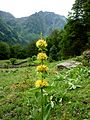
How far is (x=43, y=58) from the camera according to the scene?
6.58 metres

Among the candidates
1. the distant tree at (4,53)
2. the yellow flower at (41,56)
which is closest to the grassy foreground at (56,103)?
the yellow flower at (41,56)

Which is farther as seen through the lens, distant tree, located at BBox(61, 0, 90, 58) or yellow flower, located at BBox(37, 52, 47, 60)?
distant tree, located at BBox(61, 0, 90, 58)

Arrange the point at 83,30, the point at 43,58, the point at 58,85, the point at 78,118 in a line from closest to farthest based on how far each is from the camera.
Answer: the point at 43,58, the point at 78,118, the point at 58,85, the point at 83,30

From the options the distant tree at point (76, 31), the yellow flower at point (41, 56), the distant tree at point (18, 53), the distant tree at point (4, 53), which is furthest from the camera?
the distant tree at point (18, 53)

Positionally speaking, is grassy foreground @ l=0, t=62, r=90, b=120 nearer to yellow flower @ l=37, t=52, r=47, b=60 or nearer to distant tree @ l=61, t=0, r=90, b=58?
yellow flower @ l=37, t=52, r=47, b=60

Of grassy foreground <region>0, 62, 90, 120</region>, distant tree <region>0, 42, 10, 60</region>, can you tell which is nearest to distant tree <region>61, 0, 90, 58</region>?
grassy foreground <region>0, 62, 90, 120</region>

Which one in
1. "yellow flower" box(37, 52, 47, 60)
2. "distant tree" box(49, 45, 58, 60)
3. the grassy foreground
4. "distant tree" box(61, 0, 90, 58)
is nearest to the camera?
"yellow flower" box(37, 52, 47, 60)

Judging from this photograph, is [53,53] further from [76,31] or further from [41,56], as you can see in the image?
[41,56]

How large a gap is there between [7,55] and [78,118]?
10529 cm

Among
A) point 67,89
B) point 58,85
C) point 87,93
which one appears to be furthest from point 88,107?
point 58,85

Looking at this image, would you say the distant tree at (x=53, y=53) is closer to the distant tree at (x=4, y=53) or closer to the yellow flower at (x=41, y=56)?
the distant tree at (x=4, y=53)

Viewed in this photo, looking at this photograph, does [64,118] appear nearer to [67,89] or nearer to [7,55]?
[67,89]

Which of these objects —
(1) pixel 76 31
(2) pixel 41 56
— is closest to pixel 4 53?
(1) pixel 76 31

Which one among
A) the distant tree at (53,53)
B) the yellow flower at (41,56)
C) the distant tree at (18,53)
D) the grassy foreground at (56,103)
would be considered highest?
the yellow flower at (41,56)
